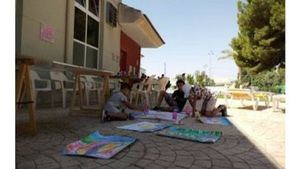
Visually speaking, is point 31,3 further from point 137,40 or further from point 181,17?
point 181,17

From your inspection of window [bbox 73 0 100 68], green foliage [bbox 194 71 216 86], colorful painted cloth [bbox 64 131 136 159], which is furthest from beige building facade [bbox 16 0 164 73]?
green foliage [bbox 194 71 216 86]

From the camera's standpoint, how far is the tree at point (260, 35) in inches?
679

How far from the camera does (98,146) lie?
3230 mm

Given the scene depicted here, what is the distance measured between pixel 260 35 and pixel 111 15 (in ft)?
31.9

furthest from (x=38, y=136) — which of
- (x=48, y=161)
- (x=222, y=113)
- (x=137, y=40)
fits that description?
(x=137, y=40)

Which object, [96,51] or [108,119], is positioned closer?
[108,119]

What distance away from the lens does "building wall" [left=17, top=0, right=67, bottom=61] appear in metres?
6.25

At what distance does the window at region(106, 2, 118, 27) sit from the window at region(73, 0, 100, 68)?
2.07ft

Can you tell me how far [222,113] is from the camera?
7.50m

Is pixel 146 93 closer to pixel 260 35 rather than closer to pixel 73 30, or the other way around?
pixel 73 30

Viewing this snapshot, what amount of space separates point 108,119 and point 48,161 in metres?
2.72

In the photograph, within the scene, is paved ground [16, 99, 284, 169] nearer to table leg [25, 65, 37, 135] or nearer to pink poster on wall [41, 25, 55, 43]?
table leg [25, 65, 37, 135]

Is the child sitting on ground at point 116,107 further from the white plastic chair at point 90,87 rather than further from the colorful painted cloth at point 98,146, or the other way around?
the white plastic chair at point 90,87
